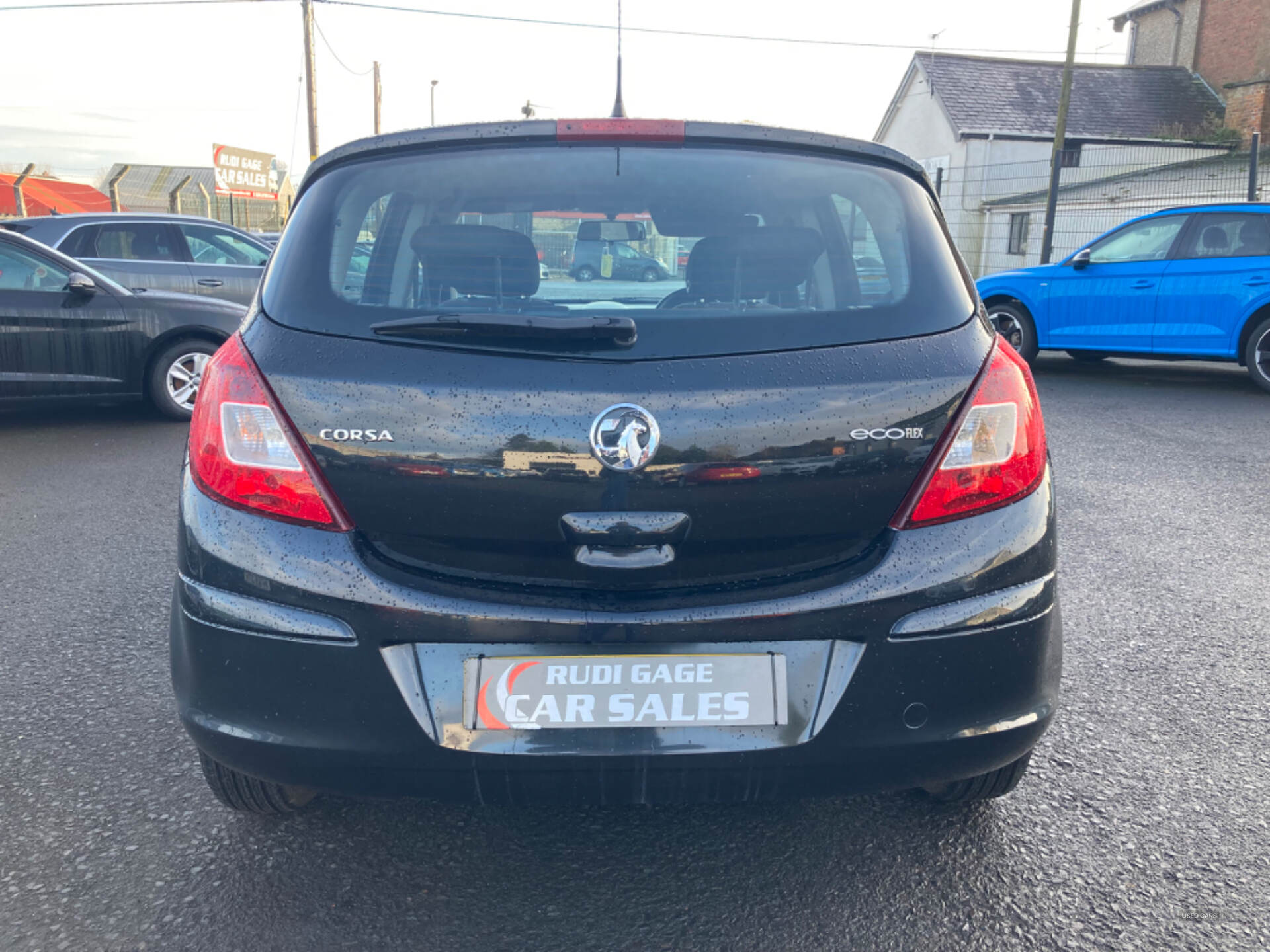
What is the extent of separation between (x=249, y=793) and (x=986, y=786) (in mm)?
1552

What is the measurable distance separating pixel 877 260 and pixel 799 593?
2.40 ft

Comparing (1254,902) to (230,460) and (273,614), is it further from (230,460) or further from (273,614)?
(230,460)

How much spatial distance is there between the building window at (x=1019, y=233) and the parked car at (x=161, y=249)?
19.0m

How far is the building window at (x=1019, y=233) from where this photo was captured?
81.9 feet

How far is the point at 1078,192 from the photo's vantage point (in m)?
24.5

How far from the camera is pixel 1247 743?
9.15ft

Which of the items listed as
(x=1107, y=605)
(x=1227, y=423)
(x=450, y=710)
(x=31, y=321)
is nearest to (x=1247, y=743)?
(x=1107, y=605)

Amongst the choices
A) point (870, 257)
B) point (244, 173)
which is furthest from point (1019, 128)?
point (244, 173)

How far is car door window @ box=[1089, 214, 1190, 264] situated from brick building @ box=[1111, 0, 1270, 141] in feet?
69.1

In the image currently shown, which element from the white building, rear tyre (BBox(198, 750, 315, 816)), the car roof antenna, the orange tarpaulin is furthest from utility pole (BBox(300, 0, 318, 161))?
rear tyre (BBox(198, 750, 315, 816))

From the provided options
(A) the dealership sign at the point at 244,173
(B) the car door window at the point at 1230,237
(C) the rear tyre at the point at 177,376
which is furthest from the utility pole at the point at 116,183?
(A) the dealership sign at the point at 244,173

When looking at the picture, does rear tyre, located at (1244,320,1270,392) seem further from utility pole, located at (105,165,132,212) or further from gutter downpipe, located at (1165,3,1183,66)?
gutter downpipe, located at (1165,3,1183,66)

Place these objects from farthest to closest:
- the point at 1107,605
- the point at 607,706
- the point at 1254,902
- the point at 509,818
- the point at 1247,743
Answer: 1. the point at 1107,605
2. the point at 1247,743
3. the point at 509,818
4. the point at 1254,902
5. the point at 607,706

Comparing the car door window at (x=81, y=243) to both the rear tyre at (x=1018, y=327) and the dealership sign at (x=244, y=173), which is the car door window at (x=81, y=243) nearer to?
the rear tyre at (x=1018, y=327)
